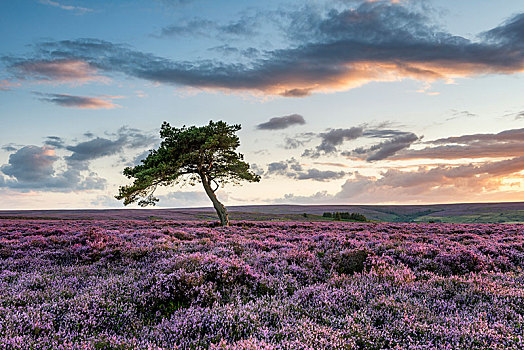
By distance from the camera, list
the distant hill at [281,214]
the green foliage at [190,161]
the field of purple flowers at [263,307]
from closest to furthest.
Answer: the field of purple flowers at [263,307], the green foliage at [190,161], the distant hill at [281,214]

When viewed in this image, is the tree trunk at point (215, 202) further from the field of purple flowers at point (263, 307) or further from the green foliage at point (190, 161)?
the field of purple flowers at point (263, 307)

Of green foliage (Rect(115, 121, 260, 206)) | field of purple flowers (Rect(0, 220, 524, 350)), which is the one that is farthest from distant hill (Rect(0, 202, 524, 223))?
field of purple flowers (Rect(0, 220, 524, 350))

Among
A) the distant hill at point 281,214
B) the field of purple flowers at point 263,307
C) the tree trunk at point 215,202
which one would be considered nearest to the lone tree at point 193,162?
the tree trunk at point 215,202

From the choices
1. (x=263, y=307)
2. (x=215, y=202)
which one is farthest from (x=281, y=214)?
(x=263, y=307)

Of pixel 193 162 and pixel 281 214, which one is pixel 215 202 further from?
pixel 281 214

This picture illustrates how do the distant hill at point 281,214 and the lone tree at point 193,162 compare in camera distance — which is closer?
the lone tree at point 193,162

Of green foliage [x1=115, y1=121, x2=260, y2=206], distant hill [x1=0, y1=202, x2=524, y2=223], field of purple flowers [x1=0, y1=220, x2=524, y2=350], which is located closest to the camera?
field of purple flowers [x1=0, y1=220, x2=524, y2=350]

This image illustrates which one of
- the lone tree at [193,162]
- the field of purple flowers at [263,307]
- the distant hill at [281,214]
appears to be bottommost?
the distant hill at [281,214]

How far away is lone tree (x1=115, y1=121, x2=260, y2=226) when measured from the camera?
80.2ft

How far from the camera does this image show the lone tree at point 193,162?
80.2ft

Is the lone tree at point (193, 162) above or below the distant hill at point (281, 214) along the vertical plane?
above

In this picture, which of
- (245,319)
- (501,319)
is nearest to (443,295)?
(501,319)

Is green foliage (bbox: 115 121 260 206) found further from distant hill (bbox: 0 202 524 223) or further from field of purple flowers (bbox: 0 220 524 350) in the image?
distant hill (bbox: 0 202 524 223)

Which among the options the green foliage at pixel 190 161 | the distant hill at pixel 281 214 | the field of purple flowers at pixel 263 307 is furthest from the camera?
the distant hill at pixel 281 214
